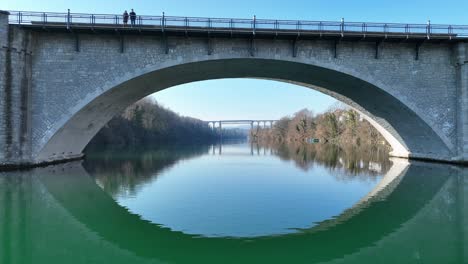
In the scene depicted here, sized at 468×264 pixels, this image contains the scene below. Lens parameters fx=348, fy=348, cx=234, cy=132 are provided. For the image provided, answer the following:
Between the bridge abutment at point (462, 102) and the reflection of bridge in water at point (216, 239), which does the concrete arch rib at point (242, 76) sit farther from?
the reflection of bridge in water at point (216, 239)

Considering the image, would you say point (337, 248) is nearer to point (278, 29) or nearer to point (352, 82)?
point (278, 29)

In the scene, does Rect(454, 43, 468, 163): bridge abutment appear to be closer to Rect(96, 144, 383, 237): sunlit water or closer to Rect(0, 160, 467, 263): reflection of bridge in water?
Rect(96, 144, 383, 237): sunlit water

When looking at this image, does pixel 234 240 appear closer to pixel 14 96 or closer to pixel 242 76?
pixel 14 96

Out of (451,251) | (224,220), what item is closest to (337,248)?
(451,251)

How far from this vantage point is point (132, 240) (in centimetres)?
862

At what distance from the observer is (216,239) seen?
8.50 metres

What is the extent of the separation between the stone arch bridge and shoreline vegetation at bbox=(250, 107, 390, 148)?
27.6m

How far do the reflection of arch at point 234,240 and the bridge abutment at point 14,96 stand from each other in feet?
27.3

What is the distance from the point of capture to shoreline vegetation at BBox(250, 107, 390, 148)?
6123 cm

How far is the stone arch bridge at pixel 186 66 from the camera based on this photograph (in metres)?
21.1

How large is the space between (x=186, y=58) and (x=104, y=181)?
9.26 m

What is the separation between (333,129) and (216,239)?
241 ft

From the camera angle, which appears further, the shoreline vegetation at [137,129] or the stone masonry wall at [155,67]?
the shoreline vegetation at [137,129]

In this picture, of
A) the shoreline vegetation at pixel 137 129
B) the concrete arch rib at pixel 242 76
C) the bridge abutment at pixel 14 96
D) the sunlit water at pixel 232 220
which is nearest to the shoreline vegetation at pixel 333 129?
the concrete arch rib at pixel 242 76
